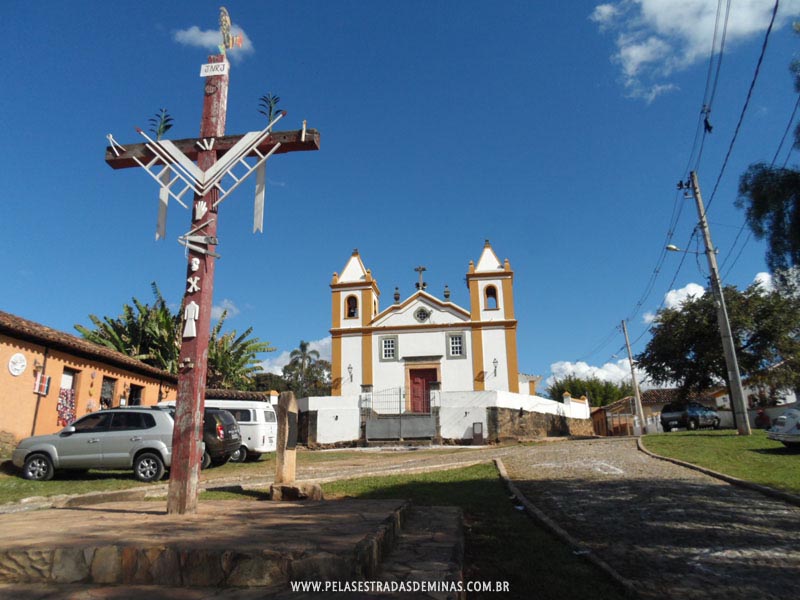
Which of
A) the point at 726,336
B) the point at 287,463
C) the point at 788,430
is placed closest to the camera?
the point at 287,463

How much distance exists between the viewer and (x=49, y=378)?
16.4 meters

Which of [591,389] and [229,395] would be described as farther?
[591,389]

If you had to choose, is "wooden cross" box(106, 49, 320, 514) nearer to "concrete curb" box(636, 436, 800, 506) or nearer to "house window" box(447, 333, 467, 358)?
"concrete curb" box(636, 436, 800, 506)

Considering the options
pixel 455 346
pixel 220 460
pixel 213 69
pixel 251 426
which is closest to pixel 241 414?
pixel 251 426

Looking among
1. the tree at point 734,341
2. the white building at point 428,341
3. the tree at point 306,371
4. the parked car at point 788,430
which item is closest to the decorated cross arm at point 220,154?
the parked car at point 788,430

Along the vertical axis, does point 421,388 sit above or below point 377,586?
above

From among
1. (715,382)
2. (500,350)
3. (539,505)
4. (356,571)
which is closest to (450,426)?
(500,350)

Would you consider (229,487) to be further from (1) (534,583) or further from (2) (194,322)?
(1) (534,583)

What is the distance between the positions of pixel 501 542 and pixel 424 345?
26.2 meters

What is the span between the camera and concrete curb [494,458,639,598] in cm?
434

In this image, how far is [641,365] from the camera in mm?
30906

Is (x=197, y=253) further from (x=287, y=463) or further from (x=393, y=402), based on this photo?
(x=393, y=402)

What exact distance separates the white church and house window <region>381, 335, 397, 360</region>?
58 millimetres

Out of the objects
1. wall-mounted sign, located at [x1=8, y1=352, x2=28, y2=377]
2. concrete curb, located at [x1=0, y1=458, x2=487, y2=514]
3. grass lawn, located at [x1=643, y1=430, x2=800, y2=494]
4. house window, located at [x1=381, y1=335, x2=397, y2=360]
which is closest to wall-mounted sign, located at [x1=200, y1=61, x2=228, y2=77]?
concrete curb, located at [x1=0, y1=458, x2=487, y2=514]
